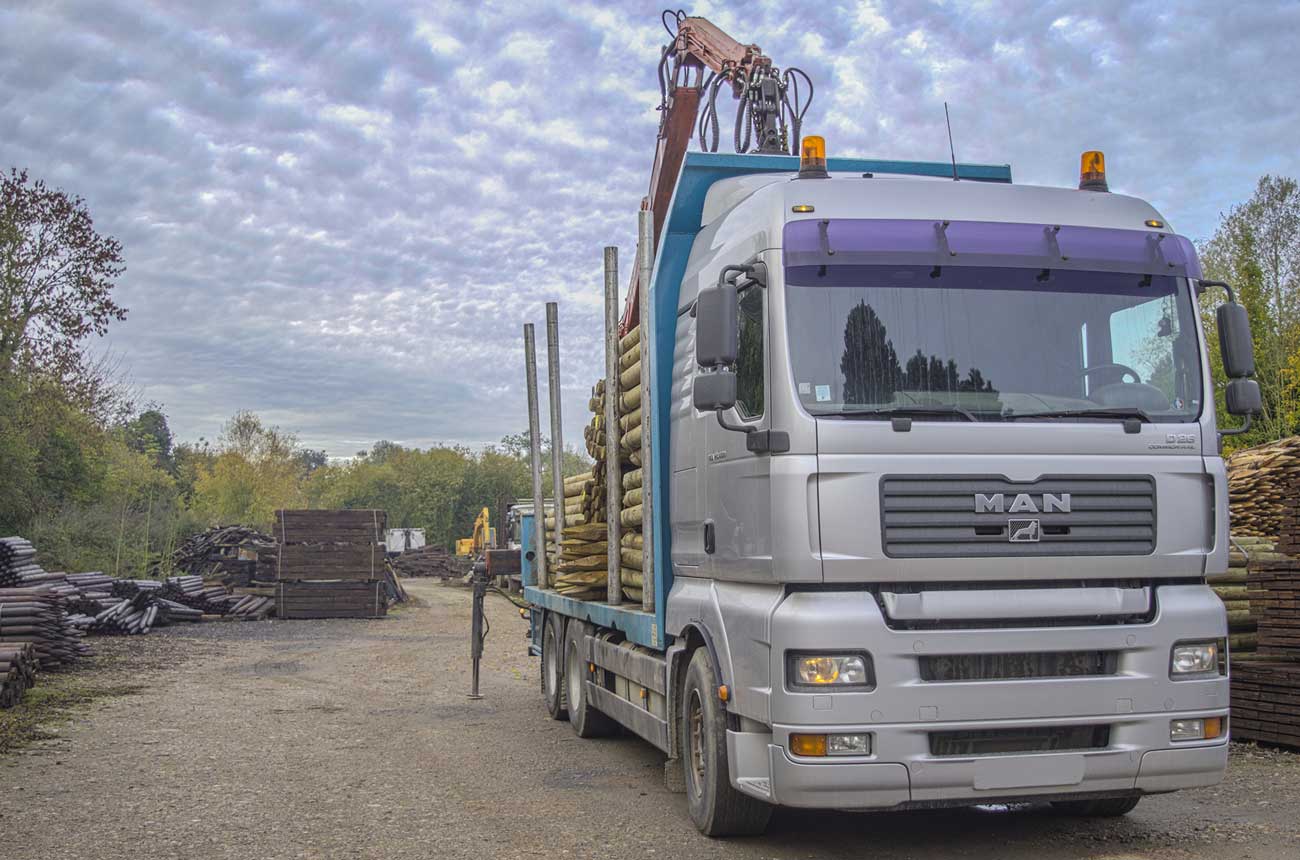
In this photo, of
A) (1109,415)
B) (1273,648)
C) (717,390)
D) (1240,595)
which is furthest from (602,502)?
(1240,595)

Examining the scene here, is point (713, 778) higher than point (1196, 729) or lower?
lower

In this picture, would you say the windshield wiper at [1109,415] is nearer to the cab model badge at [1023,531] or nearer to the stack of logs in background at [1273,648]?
the cab model badge at [1023,531]

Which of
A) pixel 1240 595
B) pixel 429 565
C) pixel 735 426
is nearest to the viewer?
pixel 735 426

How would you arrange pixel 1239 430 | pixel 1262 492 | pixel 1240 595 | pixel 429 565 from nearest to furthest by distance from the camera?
pixel 1239 430, pixel 1240 595, pixel 1262 492, pixel 429 565

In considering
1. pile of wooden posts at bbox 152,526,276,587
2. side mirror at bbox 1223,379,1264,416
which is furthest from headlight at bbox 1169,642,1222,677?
pile of wooden posts at bbox 152,526,276,587

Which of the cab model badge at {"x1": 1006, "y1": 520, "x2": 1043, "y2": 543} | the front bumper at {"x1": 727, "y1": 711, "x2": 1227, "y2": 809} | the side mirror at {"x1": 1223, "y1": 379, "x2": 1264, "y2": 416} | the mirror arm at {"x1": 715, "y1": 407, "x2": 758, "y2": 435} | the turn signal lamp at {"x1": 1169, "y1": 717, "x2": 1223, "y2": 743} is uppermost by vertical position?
the side mirror at {"x1": 1223, "y1": 379, "x2": 1264, "y2": 416}

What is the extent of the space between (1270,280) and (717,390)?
130 feet

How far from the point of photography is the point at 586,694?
10.4m

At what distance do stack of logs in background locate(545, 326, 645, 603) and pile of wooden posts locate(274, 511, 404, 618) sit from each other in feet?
58.7

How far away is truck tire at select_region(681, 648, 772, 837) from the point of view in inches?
256

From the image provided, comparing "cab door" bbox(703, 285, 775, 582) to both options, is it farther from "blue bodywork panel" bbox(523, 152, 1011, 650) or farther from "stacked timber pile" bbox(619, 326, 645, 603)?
"stacked timber pile" bbox(619, 326, 645, 603)

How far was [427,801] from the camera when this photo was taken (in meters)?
7.97

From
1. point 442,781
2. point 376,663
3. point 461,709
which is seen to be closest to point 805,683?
point 442,781

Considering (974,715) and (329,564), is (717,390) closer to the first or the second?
(974,715)
